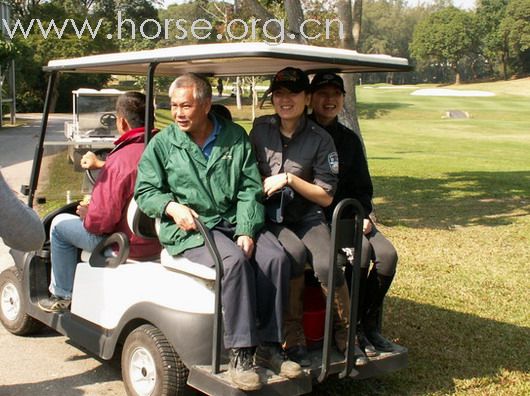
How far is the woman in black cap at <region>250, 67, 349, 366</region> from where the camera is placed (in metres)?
3.58

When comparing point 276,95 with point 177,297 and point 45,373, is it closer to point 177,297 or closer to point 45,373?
point 177,297

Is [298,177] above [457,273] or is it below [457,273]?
above

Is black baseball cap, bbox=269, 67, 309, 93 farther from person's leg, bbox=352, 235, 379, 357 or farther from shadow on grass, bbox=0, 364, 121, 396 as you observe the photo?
shadow on grass, bbox=0, 364, 121, 396

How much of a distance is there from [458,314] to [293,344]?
8.10 ft

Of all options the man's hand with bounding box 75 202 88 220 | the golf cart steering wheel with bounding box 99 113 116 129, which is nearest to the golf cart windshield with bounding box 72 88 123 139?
the golf cart steering wheel with bounding box 99 113 116 129

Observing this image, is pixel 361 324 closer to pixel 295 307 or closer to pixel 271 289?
→ pixel 295 307

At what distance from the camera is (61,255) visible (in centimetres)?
438

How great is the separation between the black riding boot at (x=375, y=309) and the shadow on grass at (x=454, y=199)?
237 inches

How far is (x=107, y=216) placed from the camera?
402 cm

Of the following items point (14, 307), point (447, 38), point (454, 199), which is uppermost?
point (447, 38)

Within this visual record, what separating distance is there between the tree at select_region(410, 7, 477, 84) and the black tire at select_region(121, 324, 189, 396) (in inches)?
3761

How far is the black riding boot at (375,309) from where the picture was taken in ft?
12.9

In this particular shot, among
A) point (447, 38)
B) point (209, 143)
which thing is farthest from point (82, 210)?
point (447, 38)

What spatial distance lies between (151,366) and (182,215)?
0.76 metres
